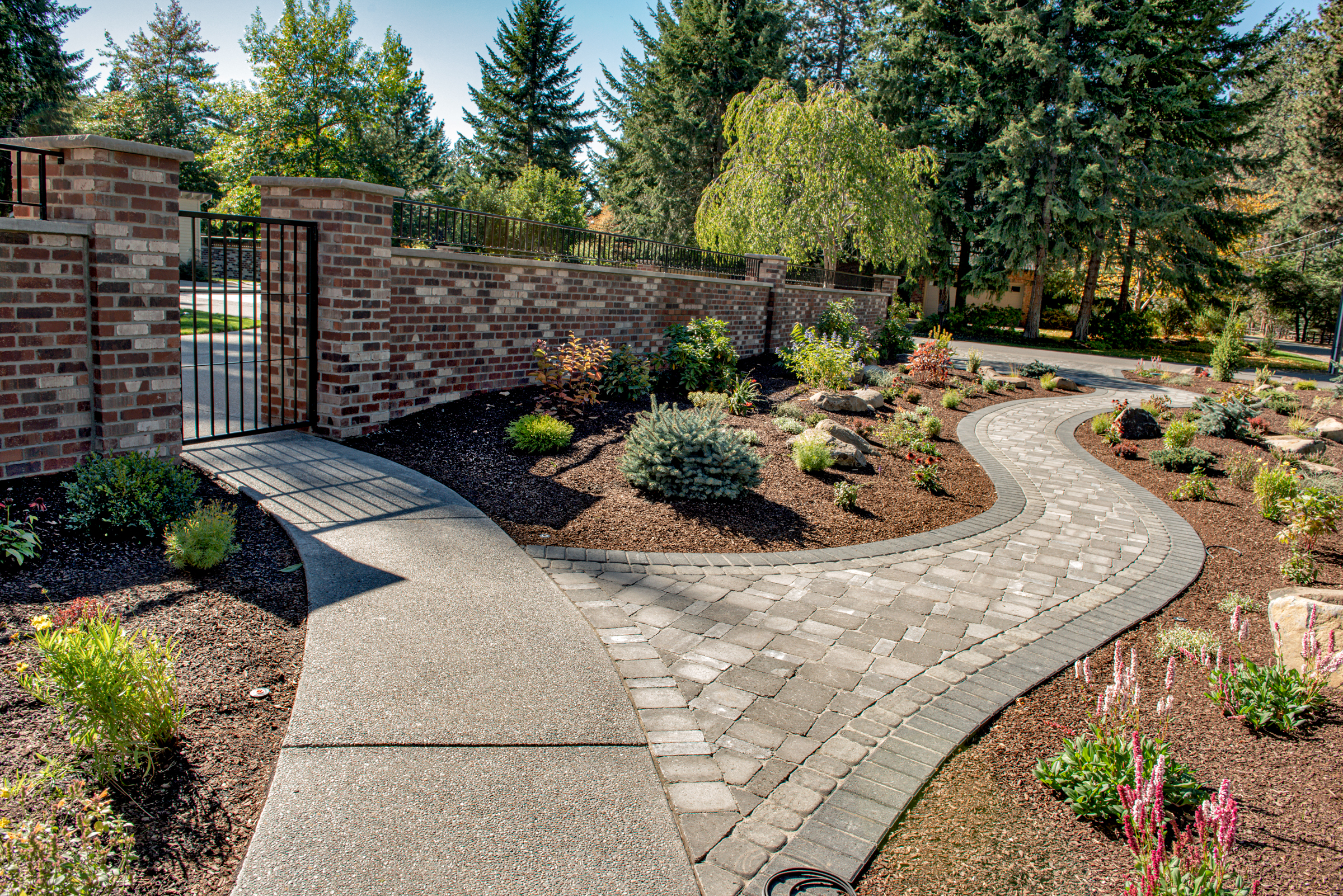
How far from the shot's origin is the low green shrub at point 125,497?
4152 millimetres

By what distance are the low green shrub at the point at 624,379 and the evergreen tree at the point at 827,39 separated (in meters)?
32.7

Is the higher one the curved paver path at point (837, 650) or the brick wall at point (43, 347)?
the brick wall at point (43, 347)

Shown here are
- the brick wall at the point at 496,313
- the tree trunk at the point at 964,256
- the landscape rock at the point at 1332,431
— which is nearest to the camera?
the brick wall at the point at 496,313

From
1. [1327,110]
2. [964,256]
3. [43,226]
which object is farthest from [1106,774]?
[1327,110]

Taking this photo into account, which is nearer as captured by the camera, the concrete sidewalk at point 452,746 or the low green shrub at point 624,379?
the concrete sidewalk at point 452,746

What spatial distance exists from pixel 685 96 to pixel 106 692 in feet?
102

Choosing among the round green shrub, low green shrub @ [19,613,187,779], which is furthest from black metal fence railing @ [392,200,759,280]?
low green shrub @ [19,613,187,779]

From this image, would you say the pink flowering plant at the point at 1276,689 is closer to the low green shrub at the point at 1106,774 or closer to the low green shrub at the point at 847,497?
the low green shrub at the point at 1106,774

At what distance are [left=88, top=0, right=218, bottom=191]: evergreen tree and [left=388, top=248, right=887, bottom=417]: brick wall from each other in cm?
4065

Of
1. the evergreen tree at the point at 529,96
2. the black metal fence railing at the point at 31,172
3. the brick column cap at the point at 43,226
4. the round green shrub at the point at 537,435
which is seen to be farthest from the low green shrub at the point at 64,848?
the evergreen tree at the point at 529,96

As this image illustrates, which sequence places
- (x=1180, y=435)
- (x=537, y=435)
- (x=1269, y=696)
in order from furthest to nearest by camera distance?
(x=1180, y=435) → (x=537, y=435) → (x=1269, y=696)

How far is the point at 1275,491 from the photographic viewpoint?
7266mm

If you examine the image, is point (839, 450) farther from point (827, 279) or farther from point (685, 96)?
point (685, 96)

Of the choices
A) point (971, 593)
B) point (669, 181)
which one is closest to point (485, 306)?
point (971, 593)
